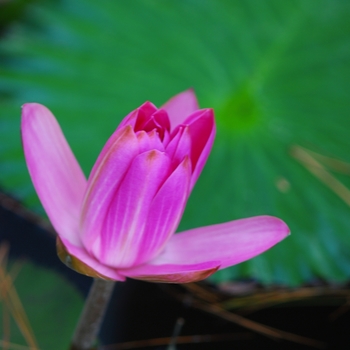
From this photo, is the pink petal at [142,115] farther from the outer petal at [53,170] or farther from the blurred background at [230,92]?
the blurred background at [230,92]

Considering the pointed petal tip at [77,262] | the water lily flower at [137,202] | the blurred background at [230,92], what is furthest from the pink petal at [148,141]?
the blurred background at [230,92]

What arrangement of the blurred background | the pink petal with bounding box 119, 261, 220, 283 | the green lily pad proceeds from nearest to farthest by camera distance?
the pink petal with bounding box 119, 261, 220, 283
the green lily pad
the blurred background

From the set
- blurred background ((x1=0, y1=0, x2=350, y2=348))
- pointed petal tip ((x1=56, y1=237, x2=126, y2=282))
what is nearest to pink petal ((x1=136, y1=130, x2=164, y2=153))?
pointed petal tip ((x1=56, y1=237, x2=126, y2=282))

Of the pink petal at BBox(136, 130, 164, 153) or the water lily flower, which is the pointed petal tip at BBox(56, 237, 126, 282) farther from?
the pink petal at BBox(136, 130, 164, 153)

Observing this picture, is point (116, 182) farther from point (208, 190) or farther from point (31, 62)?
point (31, 62)

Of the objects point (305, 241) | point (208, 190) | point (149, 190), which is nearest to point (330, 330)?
point (305, 241)

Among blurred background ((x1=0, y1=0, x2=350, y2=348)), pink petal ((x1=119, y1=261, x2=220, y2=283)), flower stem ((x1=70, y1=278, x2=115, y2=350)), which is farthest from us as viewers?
blurred background ((x1=0, y1=0, x2=350, y2=348))
